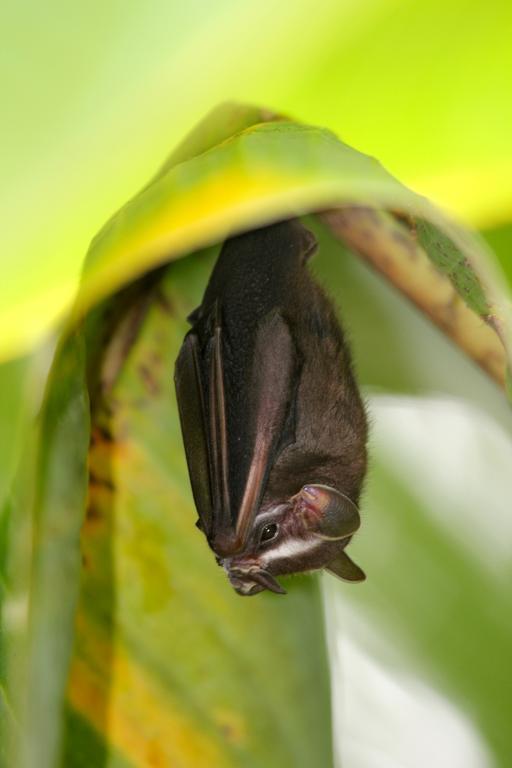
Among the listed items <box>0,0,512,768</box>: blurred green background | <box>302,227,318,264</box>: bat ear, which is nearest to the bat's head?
<box>302,227,318,264</box>: bat ear

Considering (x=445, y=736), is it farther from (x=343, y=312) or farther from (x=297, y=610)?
(x=343, y=312)

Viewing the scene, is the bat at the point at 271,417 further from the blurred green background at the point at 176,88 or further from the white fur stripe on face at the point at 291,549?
the blurred green background at the point at 176,88

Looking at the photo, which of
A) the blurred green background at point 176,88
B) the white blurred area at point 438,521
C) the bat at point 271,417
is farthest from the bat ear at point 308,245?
the blurred green background at point 176,88

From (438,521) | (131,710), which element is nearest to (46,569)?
(131,710)

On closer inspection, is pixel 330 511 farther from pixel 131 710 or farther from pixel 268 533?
pixel 131 710

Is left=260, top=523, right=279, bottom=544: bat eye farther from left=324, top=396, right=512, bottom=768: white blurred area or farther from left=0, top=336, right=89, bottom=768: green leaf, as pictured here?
left=0, top=336, right=89, bottom=768: green leaf

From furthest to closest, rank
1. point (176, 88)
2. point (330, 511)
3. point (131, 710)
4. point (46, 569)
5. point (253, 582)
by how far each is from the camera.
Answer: point (330, 511) → point (253, 582) → point (131, 710) → point (46, 569) → point (176, 88)

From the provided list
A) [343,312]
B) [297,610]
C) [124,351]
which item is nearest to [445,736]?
[297,610]
